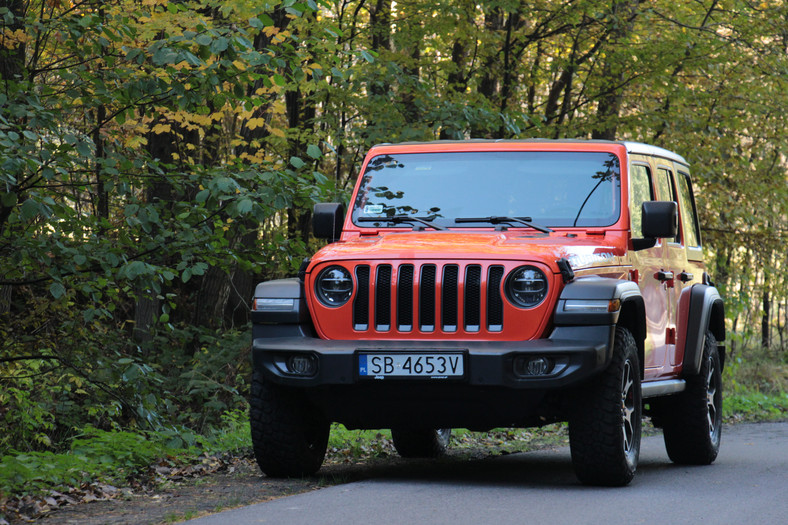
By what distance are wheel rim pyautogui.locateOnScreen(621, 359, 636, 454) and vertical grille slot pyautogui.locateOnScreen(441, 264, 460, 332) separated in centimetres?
115

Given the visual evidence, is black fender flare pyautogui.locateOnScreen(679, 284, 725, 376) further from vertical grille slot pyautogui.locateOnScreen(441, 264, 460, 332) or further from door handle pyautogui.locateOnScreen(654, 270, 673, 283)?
vertical grille slot pyautogui.locateOnScreen(441, 264, 460, 332)

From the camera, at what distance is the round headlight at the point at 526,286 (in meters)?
6.82

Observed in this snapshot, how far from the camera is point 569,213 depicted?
790cm

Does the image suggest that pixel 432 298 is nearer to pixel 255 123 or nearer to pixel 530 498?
pixel 530 498

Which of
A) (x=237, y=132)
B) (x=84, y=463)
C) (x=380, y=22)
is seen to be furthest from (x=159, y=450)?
(x=380, y=22)

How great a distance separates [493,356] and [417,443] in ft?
9.96

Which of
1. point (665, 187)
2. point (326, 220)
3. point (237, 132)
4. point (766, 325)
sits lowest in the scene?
point (766, 325)

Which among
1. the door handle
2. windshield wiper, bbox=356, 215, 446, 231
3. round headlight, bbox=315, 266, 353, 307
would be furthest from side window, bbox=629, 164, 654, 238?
round headlight, bbox=315, 266, 353, 307

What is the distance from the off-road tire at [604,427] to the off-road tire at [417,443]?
2502 mm

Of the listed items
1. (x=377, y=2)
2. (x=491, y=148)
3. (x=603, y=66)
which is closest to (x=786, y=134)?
(x=603, y=66)

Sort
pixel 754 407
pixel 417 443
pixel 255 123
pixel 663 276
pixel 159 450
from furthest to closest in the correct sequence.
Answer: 1. pixel 754 407
2. pixel 255 123
3. pixel 417 443
4. pixel 663 276
5. pixel 159 450

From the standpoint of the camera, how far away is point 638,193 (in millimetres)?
8336

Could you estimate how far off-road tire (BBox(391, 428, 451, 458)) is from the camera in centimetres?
945

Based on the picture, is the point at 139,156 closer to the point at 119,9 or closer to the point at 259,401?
the point at 119,9
